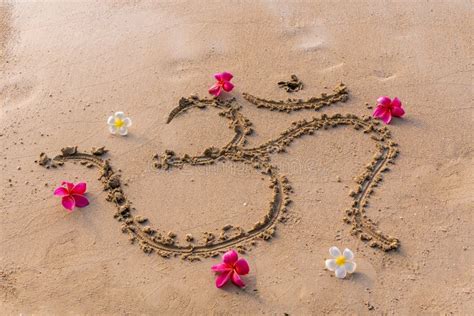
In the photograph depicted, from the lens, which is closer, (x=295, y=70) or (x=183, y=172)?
(x=183, y=172)

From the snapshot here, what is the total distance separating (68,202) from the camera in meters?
3.45

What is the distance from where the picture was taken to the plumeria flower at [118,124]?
3877mm

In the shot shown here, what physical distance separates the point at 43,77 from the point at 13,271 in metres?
1.71

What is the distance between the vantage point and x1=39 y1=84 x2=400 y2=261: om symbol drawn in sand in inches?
130

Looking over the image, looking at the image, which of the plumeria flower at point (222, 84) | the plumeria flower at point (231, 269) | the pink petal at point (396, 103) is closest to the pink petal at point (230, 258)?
the plumeria flower at point (231, 269)

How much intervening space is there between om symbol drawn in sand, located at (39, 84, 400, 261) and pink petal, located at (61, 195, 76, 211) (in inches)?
8.6

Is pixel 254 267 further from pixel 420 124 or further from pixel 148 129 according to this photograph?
pixel 420 124

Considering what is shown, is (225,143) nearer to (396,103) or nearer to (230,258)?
(230,258)

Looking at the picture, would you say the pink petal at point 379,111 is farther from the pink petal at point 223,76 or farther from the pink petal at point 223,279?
the pink petal at point 223,279

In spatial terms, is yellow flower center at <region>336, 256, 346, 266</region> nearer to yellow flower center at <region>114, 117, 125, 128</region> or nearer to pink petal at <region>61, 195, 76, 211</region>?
pink petal at <region>61, 195, 76, 211</region>

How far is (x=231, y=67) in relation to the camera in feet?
14.5

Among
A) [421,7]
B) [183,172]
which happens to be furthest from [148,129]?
[421,7]

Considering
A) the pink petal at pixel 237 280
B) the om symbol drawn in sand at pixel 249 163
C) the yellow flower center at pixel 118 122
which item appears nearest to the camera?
the pink petal at pixel 237 280

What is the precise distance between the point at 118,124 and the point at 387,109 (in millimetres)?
1797
